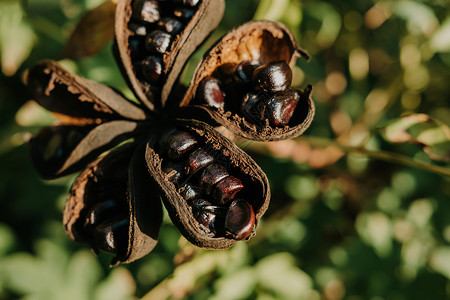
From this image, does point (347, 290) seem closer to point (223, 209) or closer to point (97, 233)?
point (223, 209)

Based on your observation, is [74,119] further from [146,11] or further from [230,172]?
[230,172]

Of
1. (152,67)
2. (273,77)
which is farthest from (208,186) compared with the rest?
(152,67)

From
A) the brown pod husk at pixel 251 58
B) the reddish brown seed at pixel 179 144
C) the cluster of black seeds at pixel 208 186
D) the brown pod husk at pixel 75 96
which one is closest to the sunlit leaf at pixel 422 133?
the brown pod husk at pixel 251 58

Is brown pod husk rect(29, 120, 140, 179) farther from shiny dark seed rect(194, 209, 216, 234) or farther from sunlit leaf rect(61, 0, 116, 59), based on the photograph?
shiny dark seed rect(194, 209, 216, 234)

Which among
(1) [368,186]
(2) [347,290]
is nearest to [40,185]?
(2) [347,290]

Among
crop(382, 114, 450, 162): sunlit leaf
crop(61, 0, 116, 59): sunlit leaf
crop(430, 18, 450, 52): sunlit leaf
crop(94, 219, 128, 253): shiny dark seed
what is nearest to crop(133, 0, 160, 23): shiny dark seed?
crop(61, 0, 116, 59): sunlit leaf
